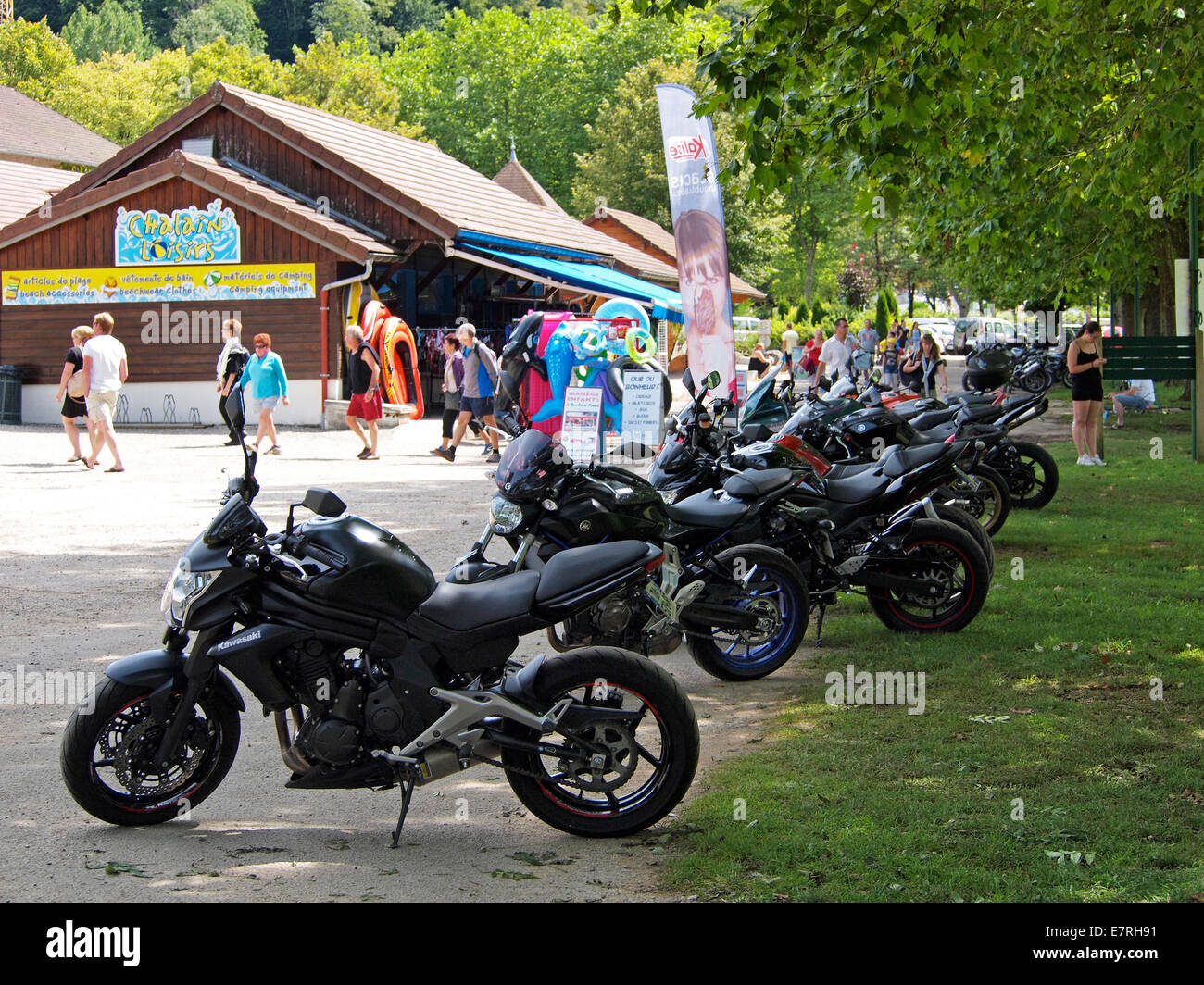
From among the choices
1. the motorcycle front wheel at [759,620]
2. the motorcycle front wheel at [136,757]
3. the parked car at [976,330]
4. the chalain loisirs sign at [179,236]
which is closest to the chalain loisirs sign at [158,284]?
the chalain loisirs sign at [179,236]

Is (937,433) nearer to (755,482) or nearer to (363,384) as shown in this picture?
(755,482)

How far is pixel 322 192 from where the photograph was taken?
28188mm

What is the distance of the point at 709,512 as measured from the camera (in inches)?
280

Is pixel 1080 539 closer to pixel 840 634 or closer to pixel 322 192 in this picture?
pixel 840 634

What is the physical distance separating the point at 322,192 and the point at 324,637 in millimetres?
24878

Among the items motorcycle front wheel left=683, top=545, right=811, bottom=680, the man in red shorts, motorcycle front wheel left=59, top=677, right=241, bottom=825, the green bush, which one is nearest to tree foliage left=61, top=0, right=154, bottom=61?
the green bush

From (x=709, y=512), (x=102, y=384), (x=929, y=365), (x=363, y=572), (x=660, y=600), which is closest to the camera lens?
(x=363, y=572)

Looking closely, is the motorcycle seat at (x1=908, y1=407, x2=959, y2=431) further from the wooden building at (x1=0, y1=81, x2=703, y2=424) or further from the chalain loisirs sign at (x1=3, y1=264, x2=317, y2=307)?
the chalain loisirs sign at (x1=3, y1=264, x2=317, y2=307)

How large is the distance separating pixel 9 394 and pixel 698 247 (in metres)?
16.2

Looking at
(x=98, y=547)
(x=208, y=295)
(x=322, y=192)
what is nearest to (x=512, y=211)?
(x=322, y=192)

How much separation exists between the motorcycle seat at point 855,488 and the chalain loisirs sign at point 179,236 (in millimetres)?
20420

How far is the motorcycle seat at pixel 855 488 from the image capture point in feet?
25.5

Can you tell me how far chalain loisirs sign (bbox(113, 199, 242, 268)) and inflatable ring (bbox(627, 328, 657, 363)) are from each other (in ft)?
37.4

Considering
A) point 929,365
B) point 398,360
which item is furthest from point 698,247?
point 398,360
